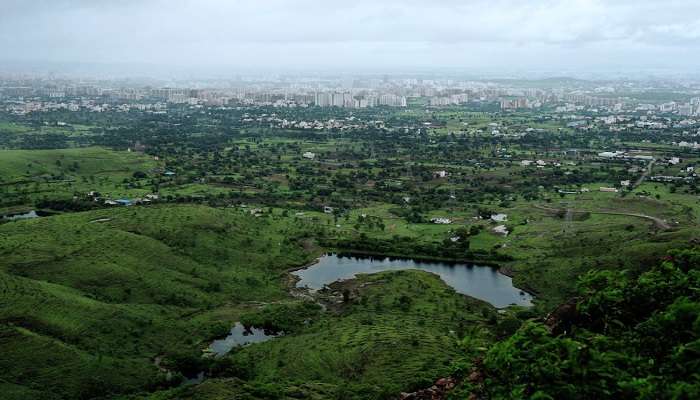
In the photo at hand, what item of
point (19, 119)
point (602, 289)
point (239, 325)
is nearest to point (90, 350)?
point (239, 325)

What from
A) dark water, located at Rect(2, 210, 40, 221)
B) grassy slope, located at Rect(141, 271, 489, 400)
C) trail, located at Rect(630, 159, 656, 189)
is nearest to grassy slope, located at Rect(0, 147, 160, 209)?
dark water, located at Rect(2, 210, 40, 221)

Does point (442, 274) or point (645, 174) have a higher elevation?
point (645, 174)

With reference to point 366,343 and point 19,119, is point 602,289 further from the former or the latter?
point 19,119

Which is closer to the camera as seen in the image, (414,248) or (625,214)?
(414,248)

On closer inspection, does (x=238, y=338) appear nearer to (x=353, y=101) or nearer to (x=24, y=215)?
(x=24, y=215)

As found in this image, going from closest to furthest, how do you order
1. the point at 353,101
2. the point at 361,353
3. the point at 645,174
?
1. the point at 361,353
2. the point at 645,174
3. the point at 353,101

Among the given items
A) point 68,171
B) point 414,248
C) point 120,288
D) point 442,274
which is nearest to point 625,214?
point 414,248

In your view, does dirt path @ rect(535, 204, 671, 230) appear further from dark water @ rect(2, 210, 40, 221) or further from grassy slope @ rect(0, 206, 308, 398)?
dark water @ rect(2, 210, 40, 221)
